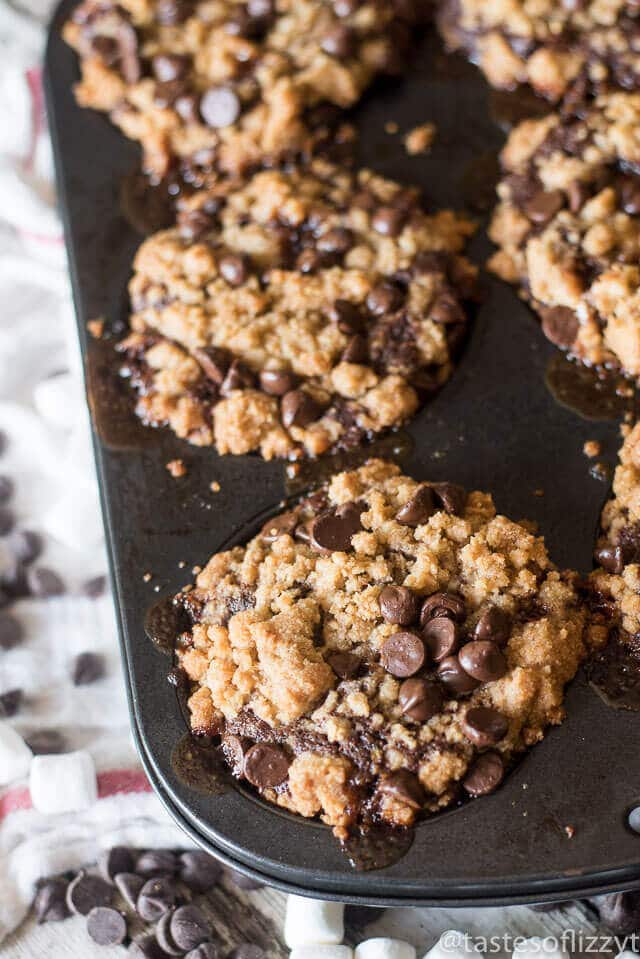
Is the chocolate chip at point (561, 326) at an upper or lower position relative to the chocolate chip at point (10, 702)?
upper

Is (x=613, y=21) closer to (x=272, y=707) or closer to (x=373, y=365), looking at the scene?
(x=373, y=365)

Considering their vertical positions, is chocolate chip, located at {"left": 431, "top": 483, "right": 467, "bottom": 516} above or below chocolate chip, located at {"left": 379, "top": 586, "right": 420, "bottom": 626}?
above

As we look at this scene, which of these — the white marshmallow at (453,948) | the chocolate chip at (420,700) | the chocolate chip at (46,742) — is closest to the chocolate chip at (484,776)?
the chocolate chip at (420,700)

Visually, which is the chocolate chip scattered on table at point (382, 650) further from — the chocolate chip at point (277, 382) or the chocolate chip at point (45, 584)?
the chocolate chip at point (45, 584)

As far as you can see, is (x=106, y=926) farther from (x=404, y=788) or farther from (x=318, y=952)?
(x=404, y=788)

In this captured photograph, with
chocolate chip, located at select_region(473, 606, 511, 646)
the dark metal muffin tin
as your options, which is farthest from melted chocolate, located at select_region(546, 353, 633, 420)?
chocolate chip, located at select_region(473, 606, 511, 646)

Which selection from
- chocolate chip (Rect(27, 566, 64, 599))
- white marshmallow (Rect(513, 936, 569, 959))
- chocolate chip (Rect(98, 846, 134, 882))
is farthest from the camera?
chocolate chip (Rect(27, 566, 64, 599))

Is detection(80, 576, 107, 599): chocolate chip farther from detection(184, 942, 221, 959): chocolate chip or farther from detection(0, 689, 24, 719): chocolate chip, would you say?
detection(184, 942, 221, 959): chocolate chip
